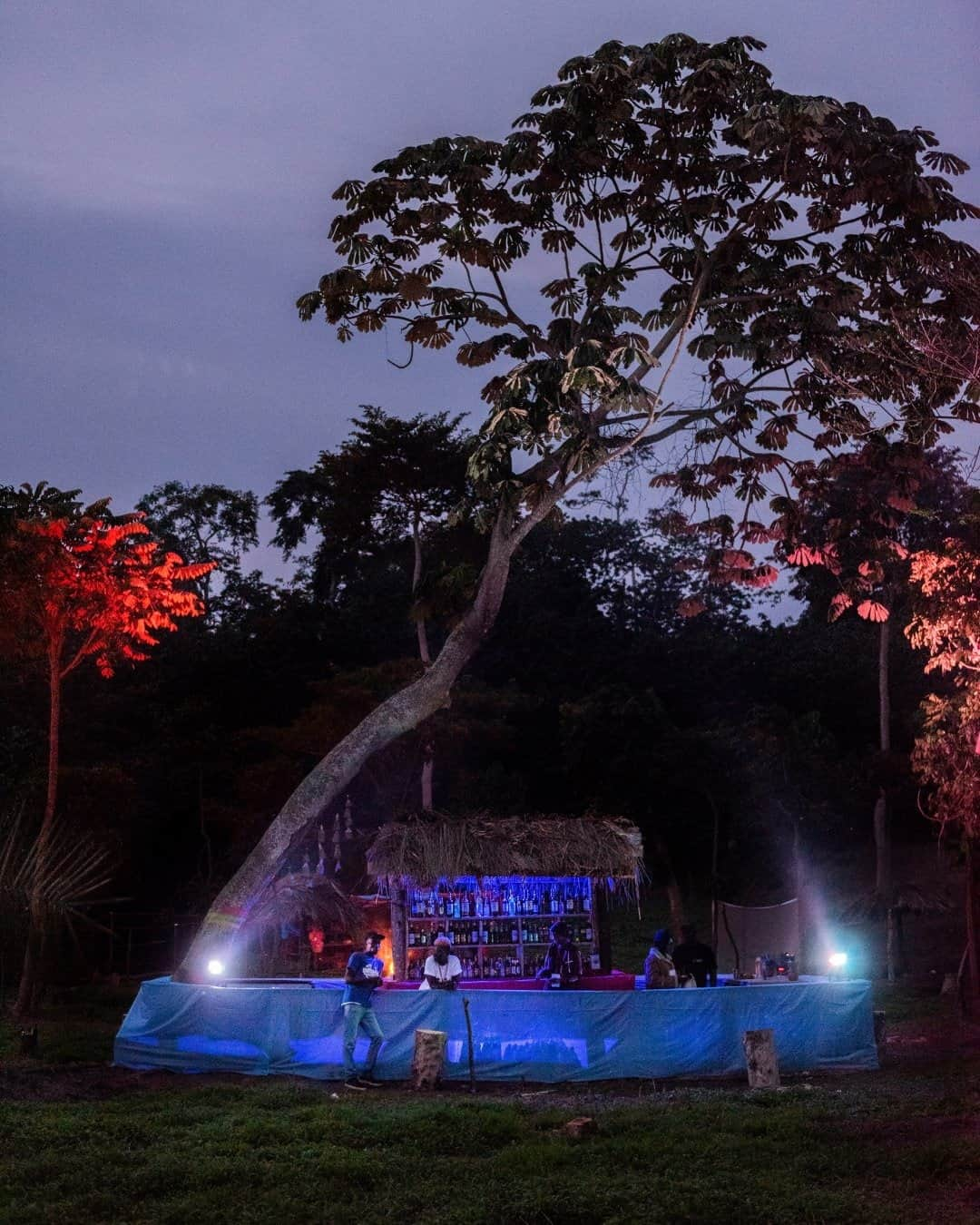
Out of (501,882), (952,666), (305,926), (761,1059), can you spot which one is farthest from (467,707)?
(761,1059)

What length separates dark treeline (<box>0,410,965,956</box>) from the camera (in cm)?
2880

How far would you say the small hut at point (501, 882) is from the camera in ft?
60.2

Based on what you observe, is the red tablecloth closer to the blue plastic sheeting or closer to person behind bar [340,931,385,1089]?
the blue plastic sheeting

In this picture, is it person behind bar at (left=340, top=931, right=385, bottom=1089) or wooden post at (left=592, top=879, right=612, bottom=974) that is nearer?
person behind bar at (left=340, top=931, right=385, bottom=1089)

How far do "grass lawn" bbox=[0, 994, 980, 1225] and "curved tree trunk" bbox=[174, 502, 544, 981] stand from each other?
3.60m

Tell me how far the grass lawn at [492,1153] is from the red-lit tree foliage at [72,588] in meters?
7.68

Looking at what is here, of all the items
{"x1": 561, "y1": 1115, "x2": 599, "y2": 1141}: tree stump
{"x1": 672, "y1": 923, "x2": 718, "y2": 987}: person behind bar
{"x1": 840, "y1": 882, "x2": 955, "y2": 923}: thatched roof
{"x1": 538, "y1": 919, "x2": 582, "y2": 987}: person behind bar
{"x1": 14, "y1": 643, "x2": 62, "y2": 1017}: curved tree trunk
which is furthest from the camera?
{"x1": 840, "y1": 882, "x2": 955, "y2": 923}: thatched roof

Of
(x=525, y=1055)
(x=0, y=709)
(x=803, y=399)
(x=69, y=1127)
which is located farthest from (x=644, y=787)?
(x=69, y=1127)

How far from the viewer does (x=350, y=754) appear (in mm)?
17297

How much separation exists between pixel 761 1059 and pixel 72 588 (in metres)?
11.8

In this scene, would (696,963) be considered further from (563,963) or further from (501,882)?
(501,882)

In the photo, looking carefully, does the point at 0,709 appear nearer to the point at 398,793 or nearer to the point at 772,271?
the point at 398,793

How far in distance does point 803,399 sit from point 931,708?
448cm

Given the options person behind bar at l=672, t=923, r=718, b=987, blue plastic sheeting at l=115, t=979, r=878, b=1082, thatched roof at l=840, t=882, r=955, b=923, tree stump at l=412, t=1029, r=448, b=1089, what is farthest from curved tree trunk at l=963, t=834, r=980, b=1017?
tree stump at l=412, t=1029, r=448, b=1089
